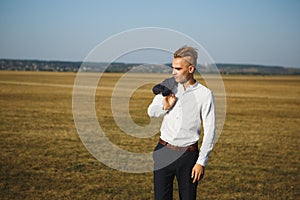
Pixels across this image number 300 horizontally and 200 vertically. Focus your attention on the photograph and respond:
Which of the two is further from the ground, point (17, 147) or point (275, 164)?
point (275, 164)

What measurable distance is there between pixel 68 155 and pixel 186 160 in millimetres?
6450

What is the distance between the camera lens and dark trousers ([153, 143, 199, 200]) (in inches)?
130

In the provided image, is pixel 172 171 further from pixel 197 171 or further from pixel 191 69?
pixel 191 69

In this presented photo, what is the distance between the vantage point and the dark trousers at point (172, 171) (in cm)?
331

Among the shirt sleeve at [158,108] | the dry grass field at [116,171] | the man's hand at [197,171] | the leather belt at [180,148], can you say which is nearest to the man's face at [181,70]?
the shirt sleeve at [158,108]

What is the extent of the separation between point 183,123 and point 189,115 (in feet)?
0.29

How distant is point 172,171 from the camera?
3400mm

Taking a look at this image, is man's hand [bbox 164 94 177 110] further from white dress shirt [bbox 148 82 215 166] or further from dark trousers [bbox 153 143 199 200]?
dark trousers [bbox 153 143 199 200]

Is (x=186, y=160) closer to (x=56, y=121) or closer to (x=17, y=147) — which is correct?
(x=17, y=147)

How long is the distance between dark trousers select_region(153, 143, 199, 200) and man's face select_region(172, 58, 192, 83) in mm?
670

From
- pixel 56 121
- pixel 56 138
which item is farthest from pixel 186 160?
pixel 56 121

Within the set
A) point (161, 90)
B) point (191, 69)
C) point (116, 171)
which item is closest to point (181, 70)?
point (191, 69)

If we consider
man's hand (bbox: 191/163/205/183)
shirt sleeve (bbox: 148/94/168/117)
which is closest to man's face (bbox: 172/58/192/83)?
shirt sleeve (bbox: 148/94/168/117)

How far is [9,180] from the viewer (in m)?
6.89
